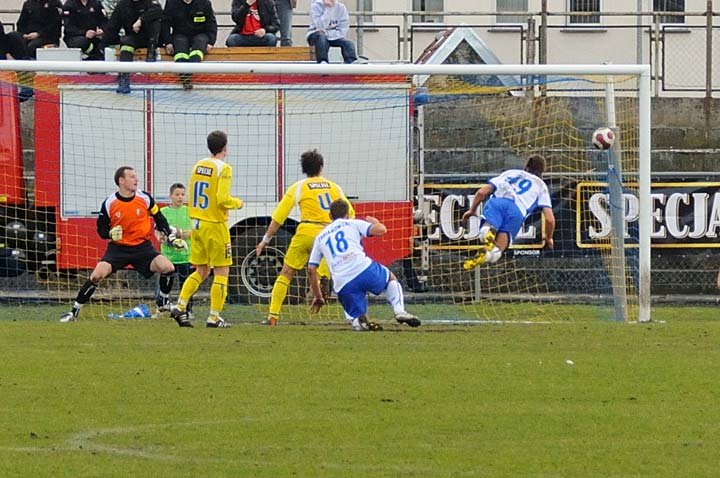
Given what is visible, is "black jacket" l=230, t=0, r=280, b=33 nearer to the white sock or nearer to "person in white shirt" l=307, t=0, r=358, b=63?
"person in white shirt" l=307, t=0, r=358, b=63

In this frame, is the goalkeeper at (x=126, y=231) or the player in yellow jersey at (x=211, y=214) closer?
the player in yellow jersey at (x=211, y=214)

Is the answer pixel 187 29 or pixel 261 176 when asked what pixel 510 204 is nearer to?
pixel 261 176

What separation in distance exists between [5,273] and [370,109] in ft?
16.6

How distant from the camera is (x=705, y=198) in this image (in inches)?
A: 879

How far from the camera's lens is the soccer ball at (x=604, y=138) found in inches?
655

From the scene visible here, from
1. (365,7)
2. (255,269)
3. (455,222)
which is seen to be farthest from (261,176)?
(365,7)

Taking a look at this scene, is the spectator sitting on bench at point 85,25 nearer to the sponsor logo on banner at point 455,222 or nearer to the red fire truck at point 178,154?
the red fire truck at point 178,154

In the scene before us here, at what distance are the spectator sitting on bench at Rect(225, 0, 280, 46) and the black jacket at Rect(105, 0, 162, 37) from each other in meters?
1.34

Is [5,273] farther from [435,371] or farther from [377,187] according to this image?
[435,371]

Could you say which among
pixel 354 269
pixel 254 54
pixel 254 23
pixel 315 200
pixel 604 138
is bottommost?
pixel 354 269

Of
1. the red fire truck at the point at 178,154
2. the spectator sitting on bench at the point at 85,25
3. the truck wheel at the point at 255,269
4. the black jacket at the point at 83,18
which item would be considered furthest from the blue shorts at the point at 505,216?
the black jacket at the point at 83,18

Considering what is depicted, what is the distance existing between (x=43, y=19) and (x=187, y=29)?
2.97 meters

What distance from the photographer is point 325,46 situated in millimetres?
21359

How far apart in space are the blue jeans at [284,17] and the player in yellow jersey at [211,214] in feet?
28.1
